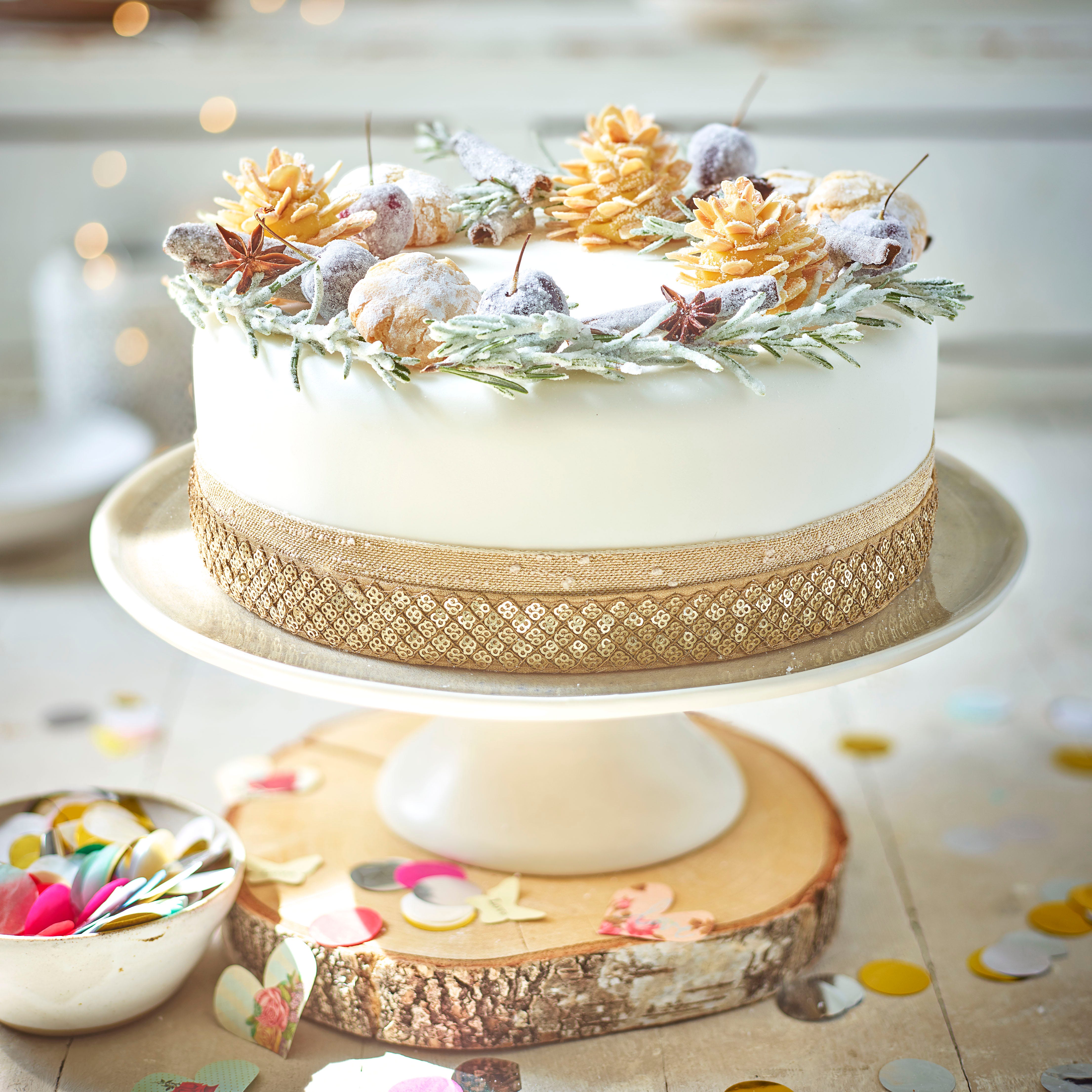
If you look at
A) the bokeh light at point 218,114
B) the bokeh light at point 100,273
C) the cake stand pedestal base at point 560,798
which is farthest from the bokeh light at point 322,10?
the cake stand pedestal base at point 560,798

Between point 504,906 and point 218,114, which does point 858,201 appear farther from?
point 218,114

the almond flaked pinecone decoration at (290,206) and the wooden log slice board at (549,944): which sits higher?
the almond flaked pinecone decoration at (290,206)

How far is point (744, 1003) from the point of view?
1.31m

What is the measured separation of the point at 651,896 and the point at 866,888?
35cm

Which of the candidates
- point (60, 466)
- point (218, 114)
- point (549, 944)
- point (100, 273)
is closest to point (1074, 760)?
→ point (549, 944)

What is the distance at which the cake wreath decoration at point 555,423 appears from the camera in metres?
1.01

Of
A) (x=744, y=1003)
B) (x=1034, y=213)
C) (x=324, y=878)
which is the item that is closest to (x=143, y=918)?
(x=324, y=878)

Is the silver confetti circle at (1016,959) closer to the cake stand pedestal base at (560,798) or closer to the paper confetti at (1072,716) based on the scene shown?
the cake stand pedestal base at (560,798)

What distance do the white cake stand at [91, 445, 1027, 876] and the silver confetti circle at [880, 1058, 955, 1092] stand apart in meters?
0.31

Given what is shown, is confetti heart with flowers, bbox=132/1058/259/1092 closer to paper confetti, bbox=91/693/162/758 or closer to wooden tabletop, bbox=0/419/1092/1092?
wooden tabletop, bbox=0/419/1092/1092

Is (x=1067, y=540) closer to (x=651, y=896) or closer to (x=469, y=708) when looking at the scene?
(x=651, y=896)

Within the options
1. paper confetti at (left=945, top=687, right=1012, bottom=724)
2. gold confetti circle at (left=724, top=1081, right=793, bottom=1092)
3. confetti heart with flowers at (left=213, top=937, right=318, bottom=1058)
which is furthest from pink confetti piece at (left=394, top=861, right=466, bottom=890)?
paper confetti at (left=945, top=687, right=1012, bottom=724)

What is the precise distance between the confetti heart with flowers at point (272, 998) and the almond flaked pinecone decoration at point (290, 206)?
27.6 inches

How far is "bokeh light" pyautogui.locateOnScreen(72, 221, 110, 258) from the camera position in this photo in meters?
3.06
